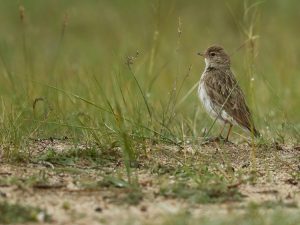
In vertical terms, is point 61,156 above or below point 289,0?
below

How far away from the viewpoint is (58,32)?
1675 centimetres

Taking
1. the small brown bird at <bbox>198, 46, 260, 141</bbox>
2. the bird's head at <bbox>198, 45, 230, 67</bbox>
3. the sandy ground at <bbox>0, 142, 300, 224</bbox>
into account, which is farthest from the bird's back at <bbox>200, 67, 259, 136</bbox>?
the sandy ground at <bbox>0, 142, 300, 224</bbox>

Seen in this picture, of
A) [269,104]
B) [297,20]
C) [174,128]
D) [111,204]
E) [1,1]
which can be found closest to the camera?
[111,204]

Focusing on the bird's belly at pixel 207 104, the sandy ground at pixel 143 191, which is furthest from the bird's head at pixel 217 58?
the sandy ground at pixel 143 191

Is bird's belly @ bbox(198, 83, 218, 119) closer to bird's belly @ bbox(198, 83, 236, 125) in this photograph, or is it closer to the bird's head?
bird's belly @ bbox(198, 83, 236, 125)

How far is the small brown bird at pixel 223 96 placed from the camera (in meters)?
9.13

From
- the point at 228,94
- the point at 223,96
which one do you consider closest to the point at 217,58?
the point at 223,96

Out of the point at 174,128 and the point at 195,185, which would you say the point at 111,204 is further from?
the point at 174,128

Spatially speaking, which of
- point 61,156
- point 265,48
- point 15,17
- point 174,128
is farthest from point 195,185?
point 15,17

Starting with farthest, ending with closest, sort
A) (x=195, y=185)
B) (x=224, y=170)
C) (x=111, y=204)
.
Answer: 1. (x=224, y=170)
2. (x=195, y=185)
3. (x=111, y=204)

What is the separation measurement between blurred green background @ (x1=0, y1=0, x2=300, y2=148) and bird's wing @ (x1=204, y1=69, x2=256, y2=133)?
0.21 m

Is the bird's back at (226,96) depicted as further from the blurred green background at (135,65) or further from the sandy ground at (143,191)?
the sandy ground at (143,191)

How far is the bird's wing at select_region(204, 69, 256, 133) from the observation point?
9.12 m

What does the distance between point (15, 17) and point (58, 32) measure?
101 cm
